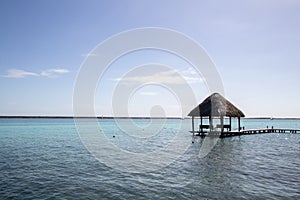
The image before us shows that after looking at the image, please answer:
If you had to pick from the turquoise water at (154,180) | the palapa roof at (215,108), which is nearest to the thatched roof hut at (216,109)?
the palapa roof at (215,108)

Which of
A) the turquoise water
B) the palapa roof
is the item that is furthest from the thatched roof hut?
the turquoise water

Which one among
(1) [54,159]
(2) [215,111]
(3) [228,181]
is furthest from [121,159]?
(2) [215,111]

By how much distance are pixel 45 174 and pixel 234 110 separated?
34590 mm

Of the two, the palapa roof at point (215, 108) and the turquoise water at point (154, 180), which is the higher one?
the palapa roof at point (215, 108)

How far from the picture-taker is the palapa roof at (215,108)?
133 feet

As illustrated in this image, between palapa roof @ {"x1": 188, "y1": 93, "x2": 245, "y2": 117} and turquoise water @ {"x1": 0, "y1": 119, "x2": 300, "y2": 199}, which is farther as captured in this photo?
palapa roof @ {"x1": 188, "y1": 93, "x2": 245, "y2": 117}

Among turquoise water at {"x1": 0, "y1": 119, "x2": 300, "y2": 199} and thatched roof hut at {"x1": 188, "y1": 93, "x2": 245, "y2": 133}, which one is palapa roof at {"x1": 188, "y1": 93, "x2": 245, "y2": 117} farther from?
turquoise water at {"x1": 0, "y1": 119, "x2": 300, "y2": 199}

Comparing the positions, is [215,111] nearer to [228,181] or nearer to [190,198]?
[228,181]

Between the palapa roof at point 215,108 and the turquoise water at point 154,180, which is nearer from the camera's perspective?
the turquoise water at point 154,180

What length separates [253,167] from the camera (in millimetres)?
19500

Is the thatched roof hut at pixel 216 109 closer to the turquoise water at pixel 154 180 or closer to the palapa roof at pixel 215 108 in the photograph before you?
the palapa roof at pixel 215 108

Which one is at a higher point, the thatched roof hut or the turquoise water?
the thatched roof hut

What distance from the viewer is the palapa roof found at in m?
40.5

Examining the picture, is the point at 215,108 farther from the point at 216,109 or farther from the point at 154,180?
the point at 154,180
